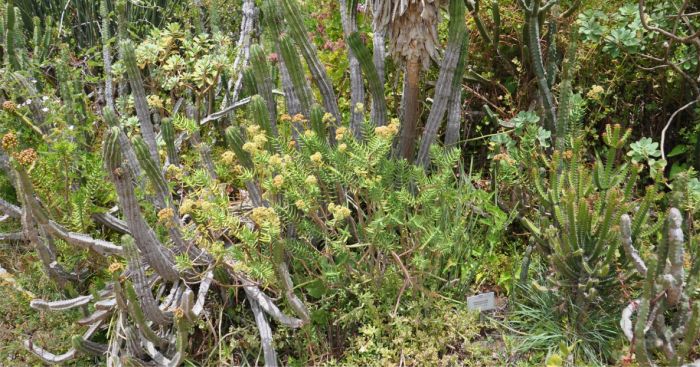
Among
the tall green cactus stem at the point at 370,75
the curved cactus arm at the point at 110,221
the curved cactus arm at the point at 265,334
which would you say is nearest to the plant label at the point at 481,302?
the curved cactus arm at the point at 265,334

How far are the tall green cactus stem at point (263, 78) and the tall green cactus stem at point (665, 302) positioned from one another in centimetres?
183

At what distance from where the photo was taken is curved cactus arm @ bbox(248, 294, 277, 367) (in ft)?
9.11

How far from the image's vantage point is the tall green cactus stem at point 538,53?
3330mm

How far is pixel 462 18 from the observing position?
3.05 metres

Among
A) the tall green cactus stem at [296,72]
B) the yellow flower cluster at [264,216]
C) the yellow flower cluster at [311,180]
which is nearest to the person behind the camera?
the yellow flower cluster at [264,216]

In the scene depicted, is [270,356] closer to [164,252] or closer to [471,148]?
[164,252]

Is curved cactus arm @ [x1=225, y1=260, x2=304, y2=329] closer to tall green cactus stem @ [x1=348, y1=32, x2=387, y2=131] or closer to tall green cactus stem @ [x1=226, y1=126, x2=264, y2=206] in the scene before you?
tall green cactus stem @ [x1=226, y1=126, x2=264, y2=206]

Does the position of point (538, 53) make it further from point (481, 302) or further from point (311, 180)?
point (311, 180)

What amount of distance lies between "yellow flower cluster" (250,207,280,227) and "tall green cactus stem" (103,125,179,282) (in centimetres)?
60

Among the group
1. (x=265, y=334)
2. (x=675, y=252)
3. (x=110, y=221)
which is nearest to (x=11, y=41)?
(x=110, y=221)

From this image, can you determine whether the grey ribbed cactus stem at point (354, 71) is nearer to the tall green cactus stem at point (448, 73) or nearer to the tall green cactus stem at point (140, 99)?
the tall green cactus stem at point (448, 73)

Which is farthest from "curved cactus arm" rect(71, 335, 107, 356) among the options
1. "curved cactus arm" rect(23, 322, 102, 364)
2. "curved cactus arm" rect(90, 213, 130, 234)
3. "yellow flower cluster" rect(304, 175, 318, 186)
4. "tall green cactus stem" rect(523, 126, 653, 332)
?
"tall green cactus stem" rect(523, 126, 653, 332)

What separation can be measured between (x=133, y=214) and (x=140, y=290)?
0.34 m

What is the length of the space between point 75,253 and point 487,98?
2746 mm
